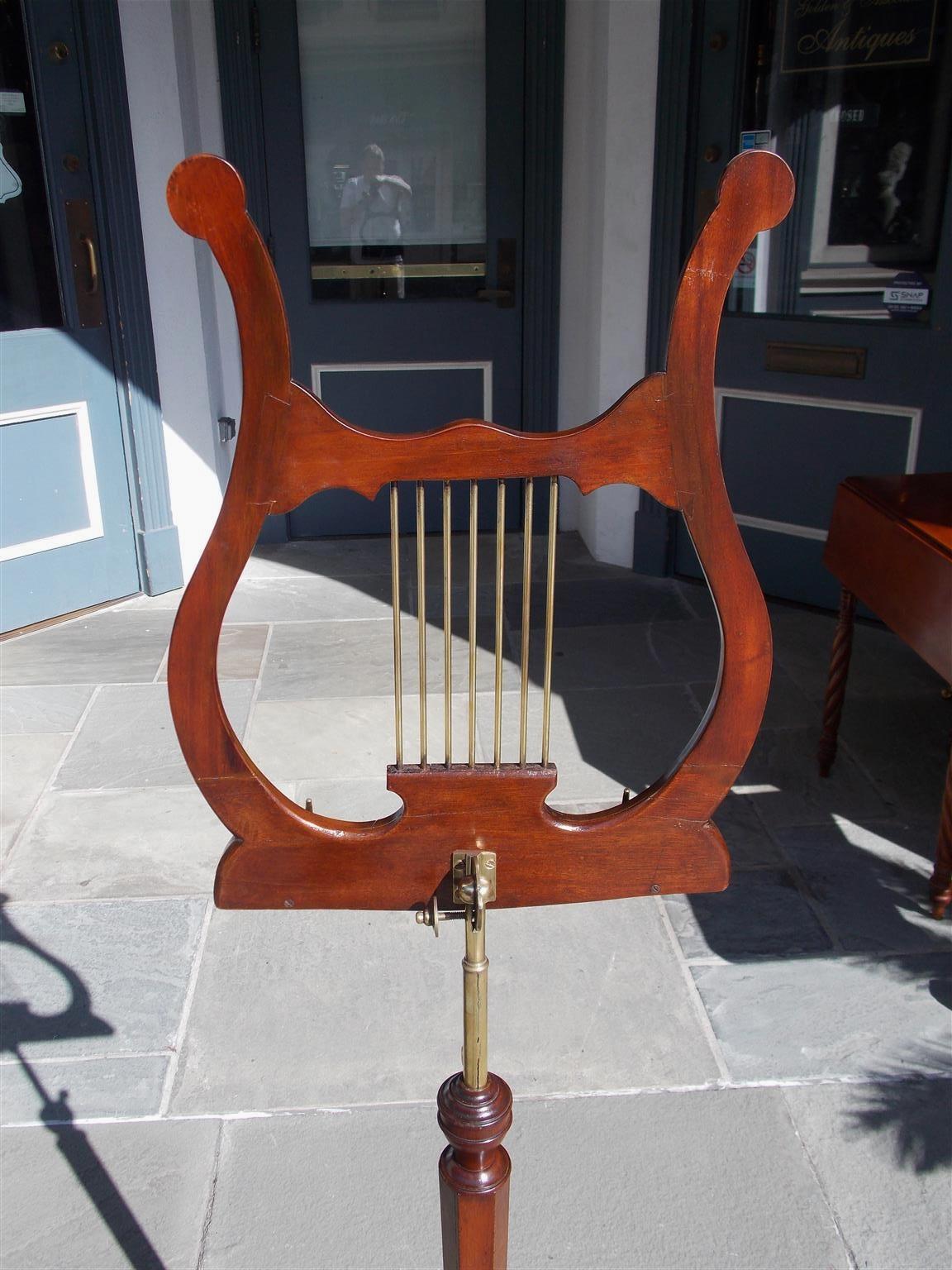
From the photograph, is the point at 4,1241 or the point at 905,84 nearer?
the point at 4,1241

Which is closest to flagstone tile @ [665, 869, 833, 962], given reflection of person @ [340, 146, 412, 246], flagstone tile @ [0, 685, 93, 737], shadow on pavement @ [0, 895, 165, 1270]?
shadow on pavement @ [0, 895, 165, 1270]

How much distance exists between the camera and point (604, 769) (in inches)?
125

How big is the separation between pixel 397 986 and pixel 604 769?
1038mm

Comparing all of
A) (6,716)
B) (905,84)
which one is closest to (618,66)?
(905,84)

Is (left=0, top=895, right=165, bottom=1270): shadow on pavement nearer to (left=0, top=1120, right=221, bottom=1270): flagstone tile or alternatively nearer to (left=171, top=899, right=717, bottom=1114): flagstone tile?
(left=0, top=1120, right=221, bottom=1270): flagstone tile

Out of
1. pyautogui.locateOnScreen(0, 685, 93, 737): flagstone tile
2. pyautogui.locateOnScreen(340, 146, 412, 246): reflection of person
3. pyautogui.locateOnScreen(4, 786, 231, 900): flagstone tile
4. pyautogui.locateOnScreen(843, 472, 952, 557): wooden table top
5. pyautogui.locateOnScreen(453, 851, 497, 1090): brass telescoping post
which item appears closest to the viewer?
pyautogui.locateOnScreen(453, 851, 497, 1090): brass telescoping post

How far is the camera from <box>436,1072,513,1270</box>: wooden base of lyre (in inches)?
47.9

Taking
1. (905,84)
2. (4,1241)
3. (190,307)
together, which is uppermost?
(905,84)

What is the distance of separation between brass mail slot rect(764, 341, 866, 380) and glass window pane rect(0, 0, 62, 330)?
8.45 ft

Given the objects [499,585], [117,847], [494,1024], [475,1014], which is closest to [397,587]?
[499,585]

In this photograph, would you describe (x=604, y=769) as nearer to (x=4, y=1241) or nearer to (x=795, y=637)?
(x=795, y=637)

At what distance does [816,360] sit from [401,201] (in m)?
1.89

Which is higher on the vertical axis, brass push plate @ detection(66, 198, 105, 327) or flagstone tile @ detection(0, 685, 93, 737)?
brass push plate @ detection(66, 198, 105, 327)

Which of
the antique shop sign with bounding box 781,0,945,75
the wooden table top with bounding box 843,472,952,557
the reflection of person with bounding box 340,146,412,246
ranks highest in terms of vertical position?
the antique shop sign with bounding box 781,0,945,75
